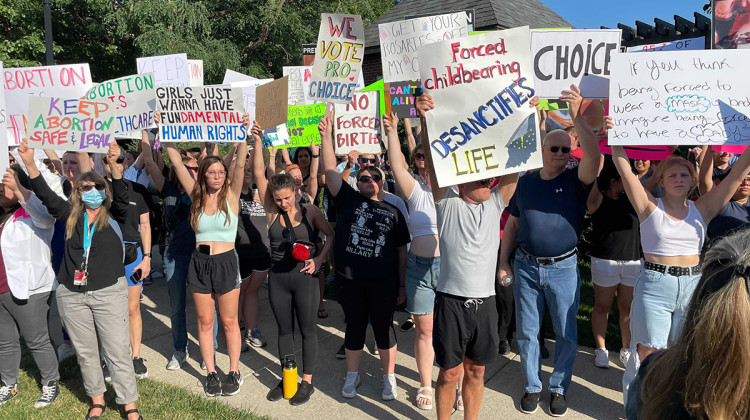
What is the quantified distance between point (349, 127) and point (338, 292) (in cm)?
219

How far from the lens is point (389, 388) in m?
4.36

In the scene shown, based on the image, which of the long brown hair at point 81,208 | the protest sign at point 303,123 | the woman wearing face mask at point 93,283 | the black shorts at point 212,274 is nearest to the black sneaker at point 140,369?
the woman wearing face mask at point 93,283

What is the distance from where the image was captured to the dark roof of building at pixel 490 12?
16.6 m

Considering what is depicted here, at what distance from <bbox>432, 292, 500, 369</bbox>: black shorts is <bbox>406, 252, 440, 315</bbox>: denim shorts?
2.67 ft

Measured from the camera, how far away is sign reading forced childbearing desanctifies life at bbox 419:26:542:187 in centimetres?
332

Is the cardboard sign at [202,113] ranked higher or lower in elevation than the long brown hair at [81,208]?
higher

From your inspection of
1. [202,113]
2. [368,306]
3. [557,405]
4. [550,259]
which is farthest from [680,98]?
[202,113]

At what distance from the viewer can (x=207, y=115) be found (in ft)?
16.0

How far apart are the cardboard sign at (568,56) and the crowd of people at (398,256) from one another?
34 centimetres

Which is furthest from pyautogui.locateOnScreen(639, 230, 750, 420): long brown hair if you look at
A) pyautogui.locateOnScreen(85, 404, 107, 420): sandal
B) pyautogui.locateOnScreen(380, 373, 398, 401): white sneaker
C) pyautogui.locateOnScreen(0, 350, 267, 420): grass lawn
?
pyautogui.locateOnScreen(85, 404, 107, 420): sandal

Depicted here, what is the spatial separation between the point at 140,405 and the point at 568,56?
4.42 m

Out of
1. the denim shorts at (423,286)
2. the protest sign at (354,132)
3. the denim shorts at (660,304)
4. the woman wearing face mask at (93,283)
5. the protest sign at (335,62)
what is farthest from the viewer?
the protest sign at (354,132)

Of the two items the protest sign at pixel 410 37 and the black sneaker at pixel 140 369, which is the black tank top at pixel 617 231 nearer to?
the protest sign at pixel 410 37

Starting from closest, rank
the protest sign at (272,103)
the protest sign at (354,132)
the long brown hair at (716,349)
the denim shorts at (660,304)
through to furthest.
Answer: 1. the long brown hair at (716,349)
2. the denim shorts at (660,304)
3. the protest sign at (272,103)
4. the protest sign at (354,132)
